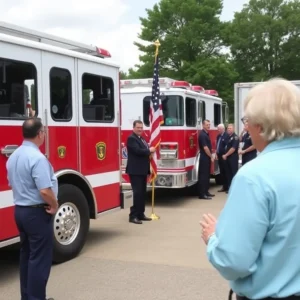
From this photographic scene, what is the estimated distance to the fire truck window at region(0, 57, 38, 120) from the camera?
16.7 feet

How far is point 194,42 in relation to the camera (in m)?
32.3

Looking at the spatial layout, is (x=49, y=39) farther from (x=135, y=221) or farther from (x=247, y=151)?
(x=247, y=151)

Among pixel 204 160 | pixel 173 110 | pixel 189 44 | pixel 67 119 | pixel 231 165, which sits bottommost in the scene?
pixel 231 165

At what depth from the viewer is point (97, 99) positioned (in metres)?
6.83

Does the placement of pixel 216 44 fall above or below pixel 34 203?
above

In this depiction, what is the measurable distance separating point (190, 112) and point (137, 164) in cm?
293

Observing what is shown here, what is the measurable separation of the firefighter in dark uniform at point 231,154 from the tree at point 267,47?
26.3 m

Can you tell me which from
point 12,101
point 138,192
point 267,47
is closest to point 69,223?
point 12,101

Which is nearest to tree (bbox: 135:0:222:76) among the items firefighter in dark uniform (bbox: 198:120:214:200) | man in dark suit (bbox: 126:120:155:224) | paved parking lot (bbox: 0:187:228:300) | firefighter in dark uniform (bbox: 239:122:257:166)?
firefighter in dark uniform (bbox: 239:122:257:166)

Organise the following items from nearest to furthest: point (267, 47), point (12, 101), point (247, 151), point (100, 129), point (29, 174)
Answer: point (29, 174) → point (12, 101) → point (100, 129) → point (247, 151) → point (267, 47)

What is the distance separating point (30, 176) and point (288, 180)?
281 centimetres

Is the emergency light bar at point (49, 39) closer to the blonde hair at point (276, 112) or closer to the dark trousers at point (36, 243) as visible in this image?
the dark trousers at point (36, 243)

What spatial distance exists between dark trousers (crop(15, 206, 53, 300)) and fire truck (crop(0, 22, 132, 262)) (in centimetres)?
93

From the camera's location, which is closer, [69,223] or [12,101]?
[12,101]
